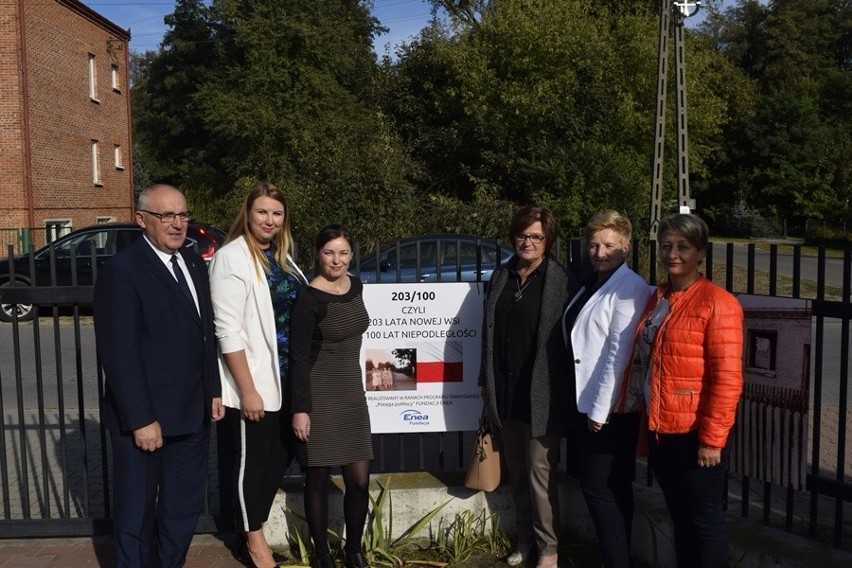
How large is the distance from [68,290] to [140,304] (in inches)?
46.6

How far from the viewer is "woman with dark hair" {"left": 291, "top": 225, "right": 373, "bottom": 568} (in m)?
3.85

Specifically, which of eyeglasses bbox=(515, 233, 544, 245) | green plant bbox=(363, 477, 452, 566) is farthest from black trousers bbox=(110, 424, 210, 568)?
eyeglasses bbox=(515, 233, 544, 245)

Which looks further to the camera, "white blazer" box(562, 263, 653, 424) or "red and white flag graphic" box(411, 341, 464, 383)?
"red and white flag graphic" box(411, 341, 464, 383)

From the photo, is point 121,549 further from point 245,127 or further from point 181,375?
point 245,127

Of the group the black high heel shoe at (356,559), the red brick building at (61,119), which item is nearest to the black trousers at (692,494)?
the black high heel shoe at (356,559)

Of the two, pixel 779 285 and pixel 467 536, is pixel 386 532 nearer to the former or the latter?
pixel 467 536

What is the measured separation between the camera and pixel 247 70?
1364 inches

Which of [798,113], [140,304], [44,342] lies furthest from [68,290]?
[798,113]

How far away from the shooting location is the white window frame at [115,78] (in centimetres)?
3045

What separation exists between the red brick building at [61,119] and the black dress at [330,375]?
17.0 m

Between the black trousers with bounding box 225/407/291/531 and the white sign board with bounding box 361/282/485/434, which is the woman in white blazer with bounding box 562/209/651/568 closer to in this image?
the white sign board with bounding box 361/282/485/434

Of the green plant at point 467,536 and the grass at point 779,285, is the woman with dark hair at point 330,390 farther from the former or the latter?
the grass at point 779,285

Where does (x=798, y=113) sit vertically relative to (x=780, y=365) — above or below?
above

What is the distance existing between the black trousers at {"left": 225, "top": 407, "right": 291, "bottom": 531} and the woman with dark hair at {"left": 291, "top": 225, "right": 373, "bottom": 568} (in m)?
0.14
